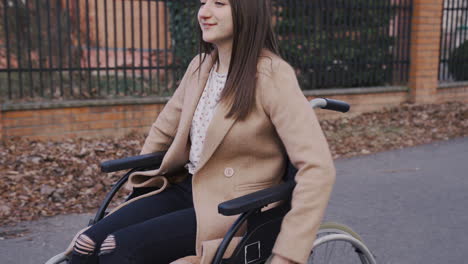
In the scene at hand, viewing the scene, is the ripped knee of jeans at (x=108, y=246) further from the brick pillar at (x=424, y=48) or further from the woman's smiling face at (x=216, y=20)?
the brick pillar at (x=424, y=48)

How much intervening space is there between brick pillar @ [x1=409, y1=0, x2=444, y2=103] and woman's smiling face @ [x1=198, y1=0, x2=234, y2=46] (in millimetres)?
7273

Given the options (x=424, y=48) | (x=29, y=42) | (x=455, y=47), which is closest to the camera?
(x=29, y=42)

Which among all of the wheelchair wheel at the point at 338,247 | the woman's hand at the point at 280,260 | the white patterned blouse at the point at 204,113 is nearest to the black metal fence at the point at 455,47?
the wheelchair wheel at the point at 338,247

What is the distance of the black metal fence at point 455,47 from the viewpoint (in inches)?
386

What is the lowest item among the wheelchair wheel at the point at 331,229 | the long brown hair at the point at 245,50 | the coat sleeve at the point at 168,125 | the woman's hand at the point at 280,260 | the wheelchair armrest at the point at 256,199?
the wheelchair wheel at the point at 331,229

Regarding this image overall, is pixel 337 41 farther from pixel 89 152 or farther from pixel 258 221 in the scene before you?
pixel 258 221

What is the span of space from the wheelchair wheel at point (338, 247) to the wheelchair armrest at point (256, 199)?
0.34 meters

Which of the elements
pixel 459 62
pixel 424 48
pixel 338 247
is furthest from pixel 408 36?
pixel 338 247

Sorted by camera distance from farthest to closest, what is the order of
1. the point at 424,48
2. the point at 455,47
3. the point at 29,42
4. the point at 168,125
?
1. the point at 455,47
2. the point at 424,48
3. the point at 29,42
4. the point at 168,125

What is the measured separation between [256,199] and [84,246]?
75 cm

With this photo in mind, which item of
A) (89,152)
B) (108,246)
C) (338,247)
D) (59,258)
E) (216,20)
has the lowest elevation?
(89,152)

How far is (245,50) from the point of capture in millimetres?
2459

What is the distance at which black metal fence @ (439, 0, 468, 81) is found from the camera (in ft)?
32.2

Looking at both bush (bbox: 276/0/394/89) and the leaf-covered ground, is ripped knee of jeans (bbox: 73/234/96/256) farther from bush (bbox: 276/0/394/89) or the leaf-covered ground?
bush (bbox: 276/0/394/89)
